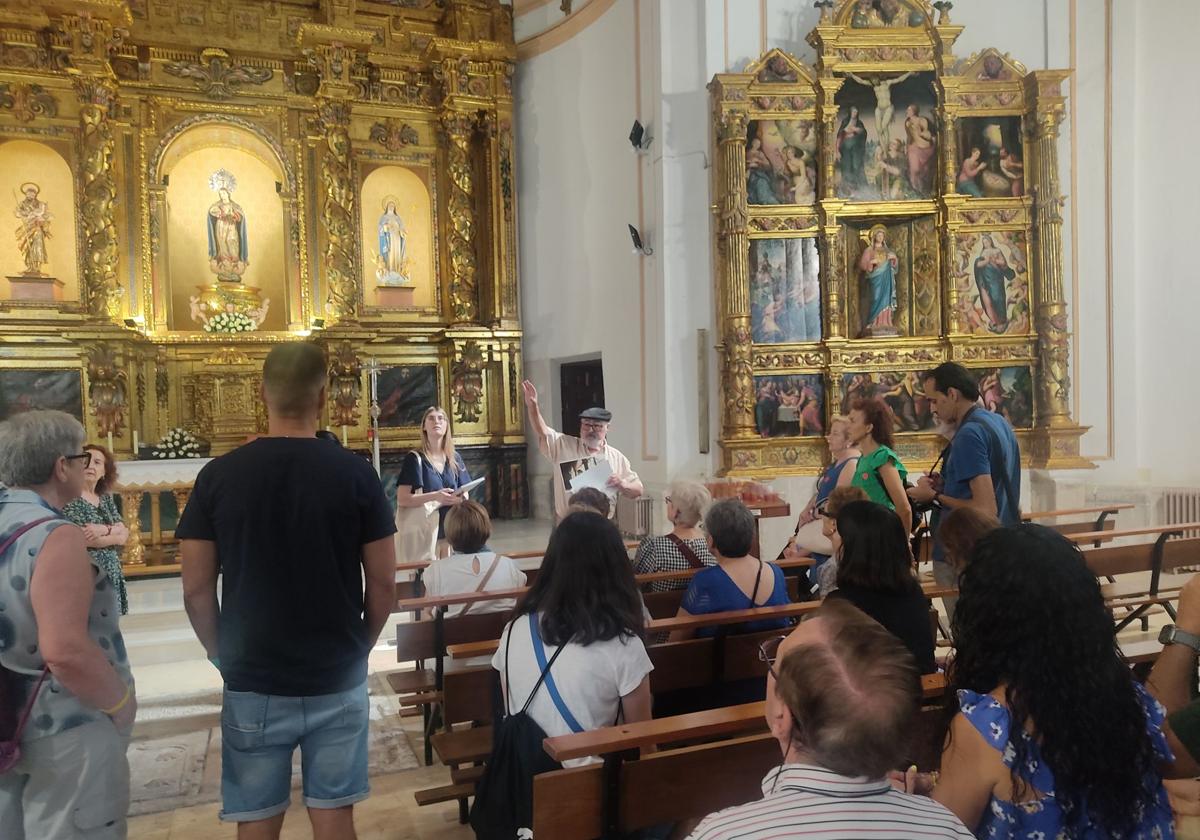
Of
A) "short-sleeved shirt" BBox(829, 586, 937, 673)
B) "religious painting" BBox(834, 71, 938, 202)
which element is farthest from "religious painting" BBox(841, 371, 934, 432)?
"short-sleeved shirt" BBox(829, 586, 937, 673)

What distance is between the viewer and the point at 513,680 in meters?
2.45

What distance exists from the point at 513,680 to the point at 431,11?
42.9 feet

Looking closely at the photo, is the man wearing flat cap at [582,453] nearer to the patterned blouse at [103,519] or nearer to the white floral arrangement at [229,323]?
the patterned blouse at [103,519]

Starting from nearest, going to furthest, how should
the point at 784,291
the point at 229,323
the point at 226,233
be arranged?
1. the point at 784,291
2. the point at 229,323
3. the point at 226,233

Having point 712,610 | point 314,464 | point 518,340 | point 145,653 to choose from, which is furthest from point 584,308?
point 314,464

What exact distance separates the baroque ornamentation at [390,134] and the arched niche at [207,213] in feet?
4.62

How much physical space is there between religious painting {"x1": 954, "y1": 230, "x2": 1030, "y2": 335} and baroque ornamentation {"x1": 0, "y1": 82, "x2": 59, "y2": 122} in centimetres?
1163

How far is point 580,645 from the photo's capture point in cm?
241

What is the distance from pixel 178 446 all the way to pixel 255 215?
3685 millimetres

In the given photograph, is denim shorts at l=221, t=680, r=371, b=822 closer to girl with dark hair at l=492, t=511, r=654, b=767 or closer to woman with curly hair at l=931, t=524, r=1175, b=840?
girl with dark hair at l=492, t=511, r=654, b=767

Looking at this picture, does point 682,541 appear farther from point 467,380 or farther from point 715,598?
point 467,380

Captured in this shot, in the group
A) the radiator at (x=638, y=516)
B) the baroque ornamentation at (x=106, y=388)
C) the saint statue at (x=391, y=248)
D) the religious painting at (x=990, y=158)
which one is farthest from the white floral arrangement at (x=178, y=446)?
the religious painting at (x=990, y=158)

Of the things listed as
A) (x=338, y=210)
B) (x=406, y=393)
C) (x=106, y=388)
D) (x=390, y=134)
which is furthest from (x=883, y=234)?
(x=106, y=388)

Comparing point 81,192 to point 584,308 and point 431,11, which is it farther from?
point 584,308
